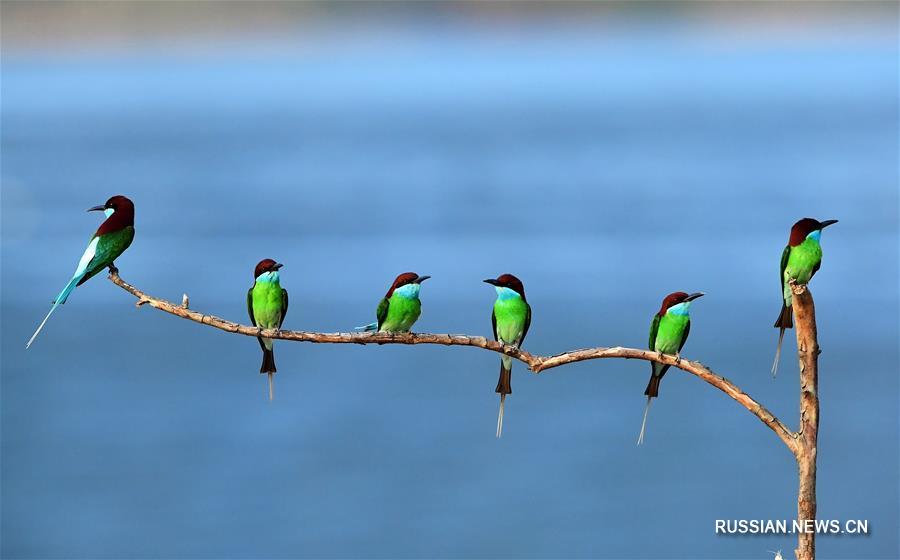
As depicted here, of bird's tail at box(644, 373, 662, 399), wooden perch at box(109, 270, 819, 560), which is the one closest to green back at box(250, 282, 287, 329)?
wooden perch at box(109, 270, 819, 560)

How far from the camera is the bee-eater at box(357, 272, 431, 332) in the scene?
4594 mm

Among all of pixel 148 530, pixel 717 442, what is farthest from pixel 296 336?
pixel 717 442

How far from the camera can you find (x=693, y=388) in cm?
1335

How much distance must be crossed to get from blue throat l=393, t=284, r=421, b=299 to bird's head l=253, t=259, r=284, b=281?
1.36 feet

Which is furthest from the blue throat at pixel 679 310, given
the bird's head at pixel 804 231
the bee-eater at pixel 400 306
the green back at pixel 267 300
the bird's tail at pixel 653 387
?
the green back at pixel 267 300

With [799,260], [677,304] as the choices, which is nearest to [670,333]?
[677,304]

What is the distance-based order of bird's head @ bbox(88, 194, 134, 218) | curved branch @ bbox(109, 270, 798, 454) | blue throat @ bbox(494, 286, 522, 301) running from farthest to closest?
blue throat @ bbox(494, 286, 522, 301) → bird's head @ bbox(88, 194, 134, 218) → curved branch @ bbox(109, 270, 798, 454)

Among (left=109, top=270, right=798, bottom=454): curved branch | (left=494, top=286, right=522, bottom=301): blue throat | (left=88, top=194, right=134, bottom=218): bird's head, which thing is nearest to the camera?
(left=109, top=270, right=798, bottom=454): curved branch

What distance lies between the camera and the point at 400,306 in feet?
15.1

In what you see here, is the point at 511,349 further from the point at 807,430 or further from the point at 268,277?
the point at 268,277

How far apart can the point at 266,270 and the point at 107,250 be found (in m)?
0.56

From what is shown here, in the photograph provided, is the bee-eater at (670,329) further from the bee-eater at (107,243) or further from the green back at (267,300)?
the bee-eater at (107,243)

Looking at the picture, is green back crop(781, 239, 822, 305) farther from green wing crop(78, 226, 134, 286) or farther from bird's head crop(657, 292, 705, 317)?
green wing crop(78, 226, 134, 286)

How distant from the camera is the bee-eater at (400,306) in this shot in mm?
4594
